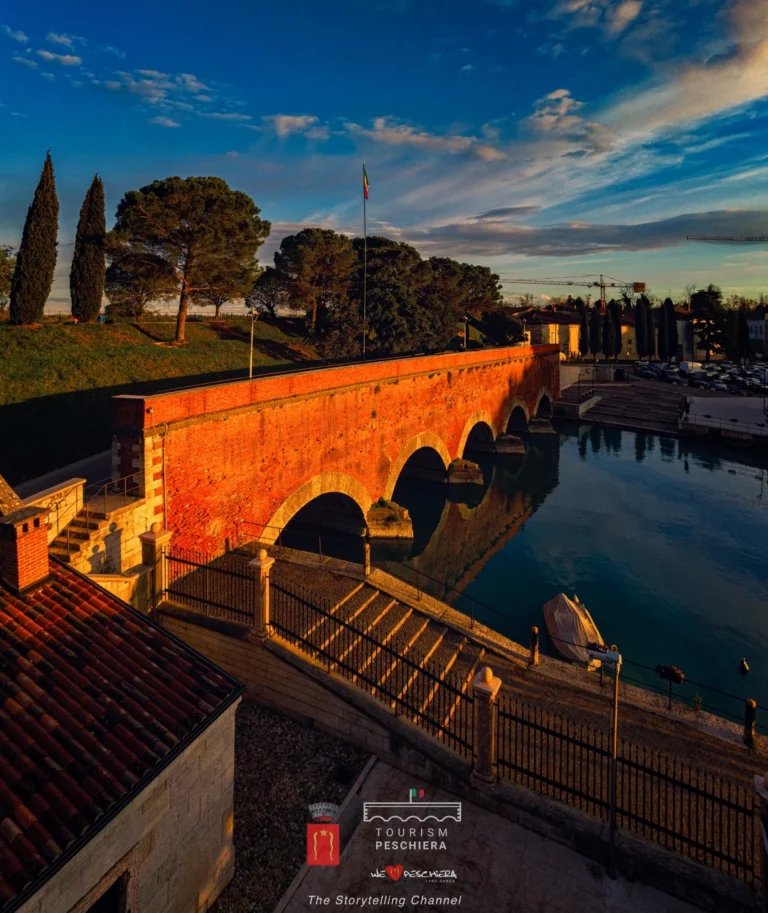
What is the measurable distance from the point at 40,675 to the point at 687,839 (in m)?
8.80

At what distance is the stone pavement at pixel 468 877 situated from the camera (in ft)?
24.2

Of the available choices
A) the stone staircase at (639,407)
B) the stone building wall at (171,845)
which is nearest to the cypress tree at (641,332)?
the stone staircase at (639,407)

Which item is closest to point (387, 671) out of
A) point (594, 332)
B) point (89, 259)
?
point (89, 259)

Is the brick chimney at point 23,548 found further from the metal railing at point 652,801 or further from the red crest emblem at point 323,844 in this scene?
the metal railing at point 652,801

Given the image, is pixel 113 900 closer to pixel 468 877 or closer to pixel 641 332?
pixel 468 877

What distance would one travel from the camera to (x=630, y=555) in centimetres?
2531

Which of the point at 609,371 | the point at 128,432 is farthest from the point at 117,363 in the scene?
the point at 609,371

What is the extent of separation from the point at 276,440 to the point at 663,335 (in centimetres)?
8941

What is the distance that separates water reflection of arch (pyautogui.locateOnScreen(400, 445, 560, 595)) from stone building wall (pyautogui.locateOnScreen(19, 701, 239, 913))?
1573 centimetres

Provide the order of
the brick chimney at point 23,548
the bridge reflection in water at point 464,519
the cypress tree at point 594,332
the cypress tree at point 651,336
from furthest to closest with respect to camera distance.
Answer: the cypress tree at point 651,336 → the cypress tree at point 594,332 → the bridge reflection in water at point 464,519 → the brick chimney at point 23,548

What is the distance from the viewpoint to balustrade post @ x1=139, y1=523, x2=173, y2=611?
12.5 meters

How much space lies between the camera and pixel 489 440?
144 feet

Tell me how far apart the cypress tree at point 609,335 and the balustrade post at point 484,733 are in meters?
90.9

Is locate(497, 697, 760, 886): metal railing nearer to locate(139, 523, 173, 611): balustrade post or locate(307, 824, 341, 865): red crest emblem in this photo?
locate(307, 824, 341, 865): red crest emblem
